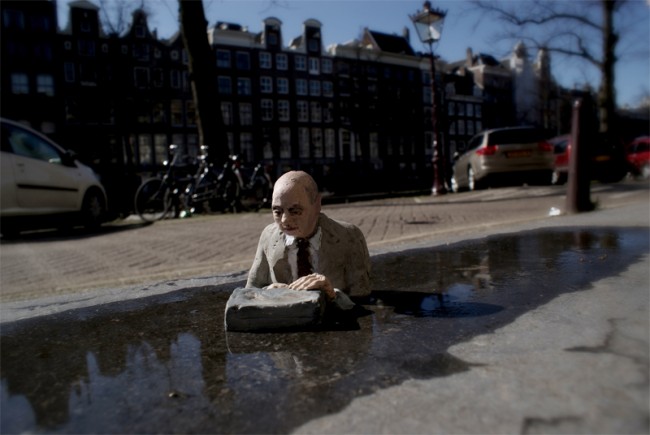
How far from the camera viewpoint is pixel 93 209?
26.9ft

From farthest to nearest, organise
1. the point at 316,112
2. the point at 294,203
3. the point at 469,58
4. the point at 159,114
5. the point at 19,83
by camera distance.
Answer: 1. the point at 469,58
2. the point at 316,112
3. the point at 159,114
4. the point at 19,83
5. the point at 294,203

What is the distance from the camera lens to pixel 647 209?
607 centimetres

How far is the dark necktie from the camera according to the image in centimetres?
211

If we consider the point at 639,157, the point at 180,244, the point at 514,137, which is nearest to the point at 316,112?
the point at 639,157

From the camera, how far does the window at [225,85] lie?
4562cm

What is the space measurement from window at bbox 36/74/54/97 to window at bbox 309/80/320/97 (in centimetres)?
2134

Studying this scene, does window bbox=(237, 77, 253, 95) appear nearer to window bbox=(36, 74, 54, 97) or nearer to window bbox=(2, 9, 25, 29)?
window bbox=(36, 74, 54, 97)

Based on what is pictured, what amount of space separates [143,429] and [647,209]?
247 inches

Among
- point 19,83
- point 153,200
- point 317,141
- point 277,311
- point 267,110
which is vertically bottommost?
point 277,311

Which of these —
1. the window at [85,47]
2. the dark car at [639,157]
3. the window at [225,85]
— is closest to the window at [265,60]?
the window at [225,85]

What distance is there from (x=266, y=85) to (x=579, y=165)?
43700mm

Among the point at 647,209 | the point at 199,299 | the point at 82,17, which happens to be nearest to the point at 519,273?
the point at 199,299

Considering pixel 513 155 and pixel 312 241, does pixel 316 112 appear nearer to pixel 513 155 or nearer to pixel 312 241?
pixel 513 155

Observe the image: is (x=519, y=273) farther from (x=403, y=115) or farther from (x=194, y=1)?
(x=403, y=115)
